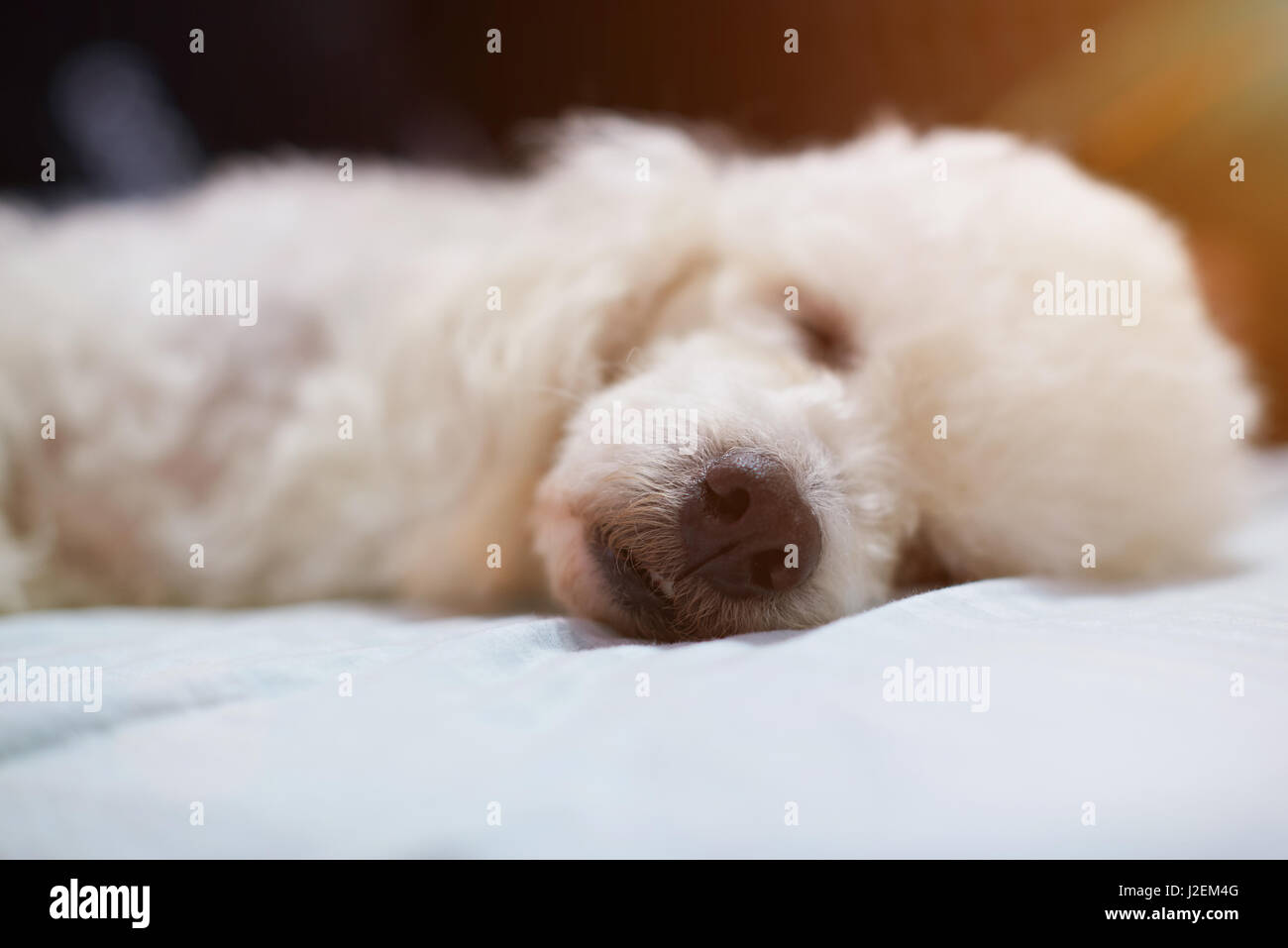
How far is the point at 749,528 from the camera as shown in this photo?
909 mm

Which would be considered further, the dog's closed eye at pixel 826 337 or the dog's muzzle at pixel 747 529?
Result: the dog's closed eye at pixel 826 337

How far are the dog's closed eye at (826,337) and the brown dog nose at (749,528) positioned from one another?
0.88 feet

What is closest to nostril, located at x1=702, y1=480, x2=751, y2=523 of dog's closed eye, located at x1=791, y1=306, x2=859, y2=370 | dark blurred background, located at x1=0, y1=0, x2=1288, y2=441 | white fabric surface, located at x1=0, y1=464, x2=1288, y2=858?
white fabric surface, located at x1=0, y1=464, x2=1288, y2=858

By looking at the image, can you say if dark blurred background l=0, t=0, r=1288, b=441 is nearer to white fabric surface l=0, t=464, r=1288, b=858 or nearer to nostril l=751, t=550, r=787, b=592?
nostril l=751, t=550, r=787, b=592

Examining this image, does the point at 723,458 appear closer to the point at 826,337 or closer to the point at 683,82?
the point at 826,337

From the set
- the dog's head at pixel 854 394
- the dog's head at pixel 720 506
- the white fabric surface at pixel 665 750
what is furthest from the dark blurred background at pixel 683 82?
the white fabric surface at pixel 665 750

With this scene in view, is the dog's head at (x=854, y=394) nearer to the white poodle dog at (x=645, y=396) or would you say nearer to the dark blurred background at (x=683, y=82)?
the white poodle dog at (x=645, y=396)

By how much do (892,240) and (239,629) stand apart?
0.90 meters

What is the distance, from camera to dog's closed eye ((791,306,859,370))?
1121 millimetres

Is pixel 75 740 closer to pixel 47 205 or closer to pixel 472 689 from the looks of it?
pixel 472 689

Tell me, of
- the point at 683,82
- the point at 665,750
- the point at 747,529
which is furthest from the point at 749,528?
the point at 683,82

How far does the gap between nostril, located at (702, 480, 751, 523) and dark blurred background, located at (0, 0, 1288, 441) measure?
1226mm

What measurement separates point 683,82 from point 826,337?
3.80ft

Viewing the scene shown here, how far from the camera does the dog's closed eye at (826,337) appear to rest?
1121mm
